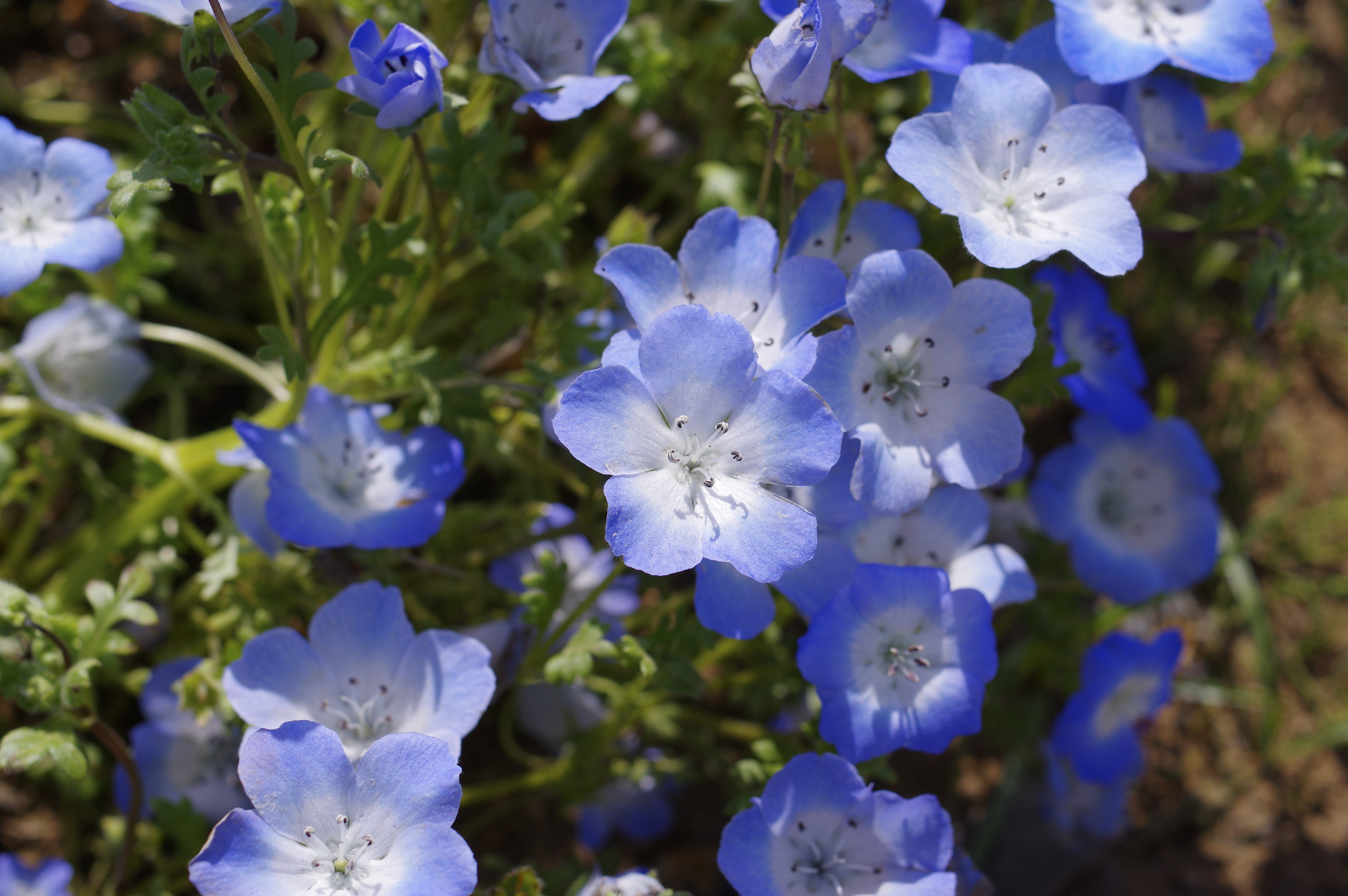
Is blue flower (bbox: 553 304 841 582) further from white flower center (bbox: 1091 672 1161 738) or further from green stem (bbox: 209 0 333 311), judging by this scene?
white flower center (bbox: 1091 672 1161 738)

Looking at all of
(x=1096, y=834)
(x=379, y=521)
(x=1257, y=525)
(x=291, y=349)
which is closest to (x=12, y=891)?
(x=379, y=521)

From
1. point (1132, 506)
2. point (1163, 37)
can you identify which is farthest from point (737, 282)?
point (1132, 506)

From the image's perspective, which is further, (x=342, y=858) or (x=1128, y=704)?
(x=1128, y=704)

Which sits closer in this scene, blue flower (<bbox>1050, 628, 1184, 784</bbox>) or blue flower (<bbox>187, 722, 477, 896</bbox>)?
blue flower (<bbox>187, 722, 477, 896</bbox>)

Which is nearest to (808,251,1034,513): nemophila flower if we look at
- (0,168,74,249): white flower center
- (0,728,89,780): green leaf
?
(0,728,89,780): green leaf

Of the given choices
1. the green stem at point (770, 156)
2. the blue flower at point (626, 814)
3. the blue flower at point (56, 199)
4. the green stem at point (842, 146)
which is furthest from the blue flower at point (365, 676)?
the green stem at point (842, 146)

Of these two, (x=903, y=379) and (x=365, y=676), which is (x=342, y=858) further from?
(x=903, y=379)

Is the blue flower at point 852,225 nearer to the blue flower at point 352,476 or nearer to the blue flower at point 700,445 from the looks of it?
the blue flower at point 700,445
